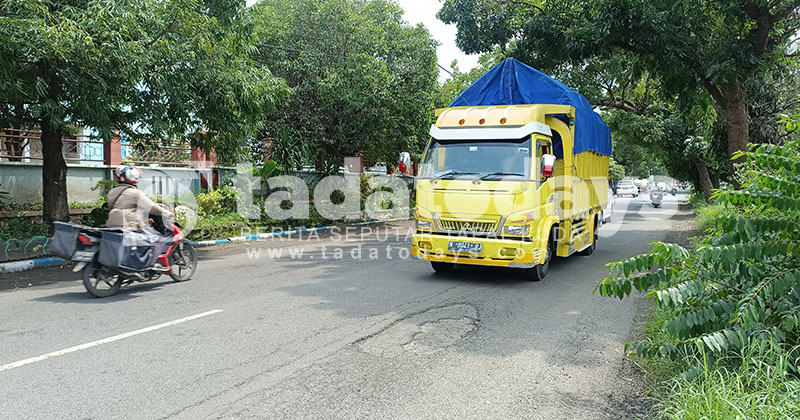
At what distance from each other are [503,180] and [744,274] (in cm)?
438

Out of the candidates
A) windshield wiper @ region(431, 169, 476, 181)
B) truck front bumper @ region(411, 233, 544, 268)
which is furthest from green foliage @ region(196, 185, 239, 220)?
truck front bumper @ region(411, 233, 544, 268)

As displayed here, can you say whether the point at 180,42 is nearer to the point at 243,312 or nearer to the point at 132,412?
the point at 243,312

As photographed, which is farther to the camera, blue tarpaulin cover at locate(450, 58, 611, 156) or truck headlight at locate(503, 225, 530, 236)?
blue tarpaulin cover at locate(450, 58, 611, 156)

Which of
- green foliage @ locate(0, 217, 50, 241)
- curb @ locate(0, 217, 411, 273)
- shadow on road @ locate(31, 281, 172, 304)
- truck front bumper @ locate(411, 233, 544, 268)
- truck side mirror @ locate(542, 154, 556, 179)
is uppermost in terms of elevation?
truck side mirror @ locate(542, 154, 556, 179)

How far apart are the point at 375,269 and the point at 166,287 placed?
11.7ft

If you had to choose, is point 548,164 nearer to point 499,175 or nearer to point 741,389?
point 499,175

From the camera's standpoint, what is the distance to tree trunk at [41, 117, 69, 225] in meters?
11.4

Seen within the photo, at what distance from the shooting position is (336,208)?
70.8ft

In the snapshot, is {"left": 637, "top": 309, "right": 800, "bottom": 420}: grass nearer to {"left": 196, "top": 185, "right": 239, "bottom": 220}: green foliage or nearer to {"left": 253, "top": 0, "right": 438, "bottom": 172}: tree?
{"left": 196, "top": 185, "right": 239, "bottom": 220}: green foliage

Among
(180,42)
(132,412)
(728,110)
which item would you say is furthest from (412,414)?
(728,110)

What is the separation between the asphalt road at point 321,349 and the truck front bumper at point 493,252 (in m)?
0.43

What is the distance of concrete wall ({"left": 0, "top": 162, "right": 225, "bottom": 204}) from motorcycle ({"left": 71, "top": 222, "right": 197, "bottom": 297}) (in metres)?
7.04

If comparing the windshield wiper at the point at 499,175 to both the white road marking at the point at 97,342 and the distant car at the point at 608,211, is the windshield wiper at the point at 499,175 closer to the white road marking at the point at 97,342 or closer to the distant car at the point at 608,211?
the white road marking at the point at 97,342

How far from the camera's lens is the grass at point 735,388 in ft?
10.3
